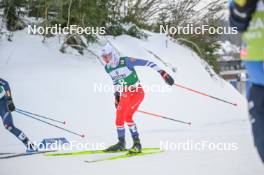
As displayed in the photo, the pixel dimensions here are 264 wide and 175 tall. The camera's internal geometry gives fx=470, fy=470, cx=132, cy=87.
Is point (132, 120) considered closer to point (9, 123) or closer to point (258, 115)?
point (9, 123)

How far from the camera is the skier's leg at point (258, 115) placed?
88.0 inches

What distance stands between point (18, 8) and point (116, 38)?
10.2ft

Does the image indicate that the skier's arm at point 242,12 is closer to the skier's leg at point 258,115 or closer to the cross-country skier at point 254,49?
the cross-country skier at point 254,49

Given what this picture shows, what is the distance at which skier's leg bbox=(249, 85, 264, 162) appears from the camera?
7.34 feet

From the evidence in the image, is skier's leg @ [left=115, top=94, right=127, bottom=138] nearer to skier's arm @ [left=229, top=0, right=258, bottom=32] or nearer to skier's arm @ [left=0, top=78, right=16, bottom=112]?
skier's arm @ [left=0, top=78, right=16, bottom=112]

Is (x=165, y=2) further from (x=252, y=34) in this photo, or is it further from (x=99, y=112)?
(x=252, y=34)

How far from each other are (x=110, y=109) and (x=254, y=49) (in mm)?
9144

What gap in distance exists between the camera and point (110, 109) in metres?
11.4

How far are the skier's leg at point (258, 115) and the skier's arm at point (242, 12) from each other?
317mm

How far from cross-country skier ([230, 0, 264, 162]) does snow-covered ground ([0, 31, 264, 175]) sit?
9.44ft

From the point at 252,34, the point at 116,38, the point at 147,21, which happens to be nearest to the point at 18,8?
the point at 116,38

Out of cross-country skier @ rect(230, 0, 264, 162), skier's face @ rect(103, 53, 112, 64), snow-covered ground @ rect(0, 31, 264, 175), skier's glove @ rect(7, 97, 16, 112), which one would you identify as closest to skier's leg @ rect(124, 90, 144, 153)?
snow-covered ground @ rect(0, 31, 264, 175)

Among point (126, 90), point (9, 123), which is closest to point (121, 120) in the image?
point (126, 90)

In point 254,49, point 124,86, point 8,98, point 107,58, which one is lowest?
point 8,98
